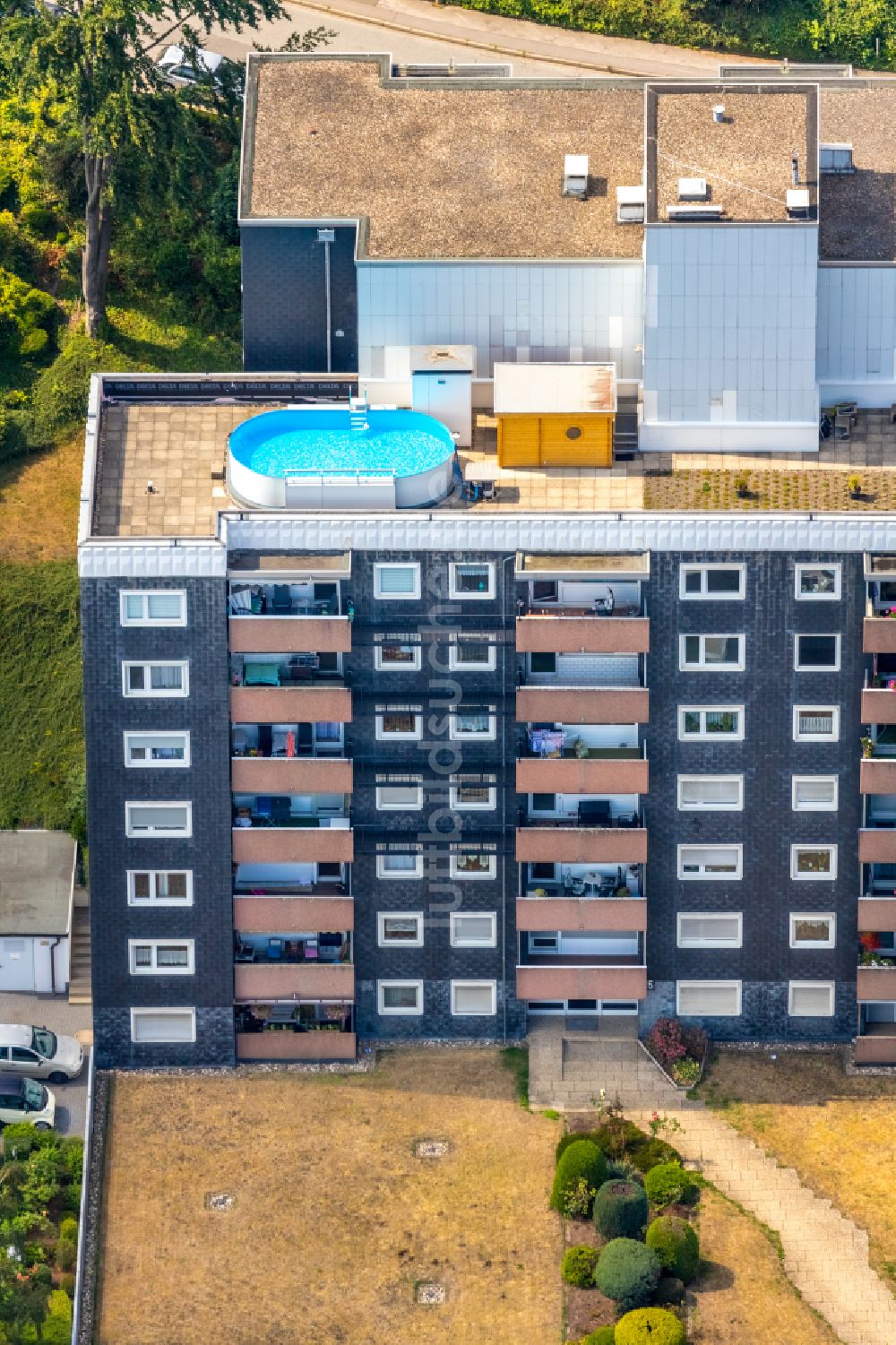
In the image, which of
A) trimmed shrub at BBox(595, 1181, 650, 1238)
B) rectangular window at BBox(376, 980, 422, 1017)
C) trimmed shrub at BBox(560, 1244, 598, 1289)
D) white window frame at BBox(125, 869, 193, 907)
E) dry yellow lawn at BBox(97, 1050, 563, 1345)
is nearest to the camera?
dry yellow lawn at BBox(97, 1050, 563, 1345)

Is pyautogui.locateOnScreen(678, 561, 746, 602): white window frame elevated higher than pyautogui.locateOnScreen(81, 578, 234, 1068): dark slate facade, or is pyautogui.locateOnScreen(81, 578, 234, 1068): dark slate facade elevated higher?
pyautogui.locateOnScreen(678, 561, 746, 602): white window frame

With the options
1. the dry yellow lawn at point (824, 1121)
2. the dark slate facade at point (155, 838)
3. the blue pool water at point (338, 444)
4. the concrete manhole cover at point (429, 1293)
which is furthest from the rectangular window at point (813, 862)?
the dark slate facade at point (155, 838)

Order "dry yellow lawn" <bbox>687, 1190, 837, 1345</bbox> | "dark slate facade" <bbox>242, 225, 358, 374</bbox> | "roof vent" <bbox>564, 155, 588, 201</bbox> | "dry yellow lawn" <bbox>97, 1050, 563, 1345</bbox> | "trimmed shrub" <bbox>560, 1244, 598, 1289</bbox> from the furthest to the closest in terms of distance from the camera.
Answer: "dark slate facade" <bbox>242, 225, 358, 374</bbox> < "roof vent" <bbox>564, 155, 588, 201</bbox> < "trimmed shrub" <bbox>560, 1244, 598, 1289</bbox> < "dry yellow lawn" <bbox>97, 1050, 563, 1345</bbox> < "dry yellow lawn" <bbox>687, 1190, 837, 1345</bbox>

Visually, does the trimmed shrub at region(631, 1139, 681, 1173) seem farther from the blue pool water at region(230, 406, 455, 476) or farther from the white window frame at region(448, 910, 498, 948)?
the blue pool water at region(230, 406, 455, 476)

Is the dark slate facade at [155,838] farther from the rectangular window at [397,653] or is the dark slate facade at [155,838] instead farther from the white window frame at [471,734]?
the white window frame at [471,734]

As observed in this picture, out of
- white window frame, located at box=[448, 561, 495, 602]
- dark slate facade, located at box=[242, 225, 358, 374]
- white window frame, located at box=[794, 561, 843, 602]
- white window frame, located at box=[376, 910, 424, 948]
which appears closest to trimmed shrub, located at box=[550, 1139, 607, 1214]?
white window frame, located at box=[376, 910, 424, 948]

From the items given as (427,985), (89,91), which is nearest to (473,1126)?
(427,985)
